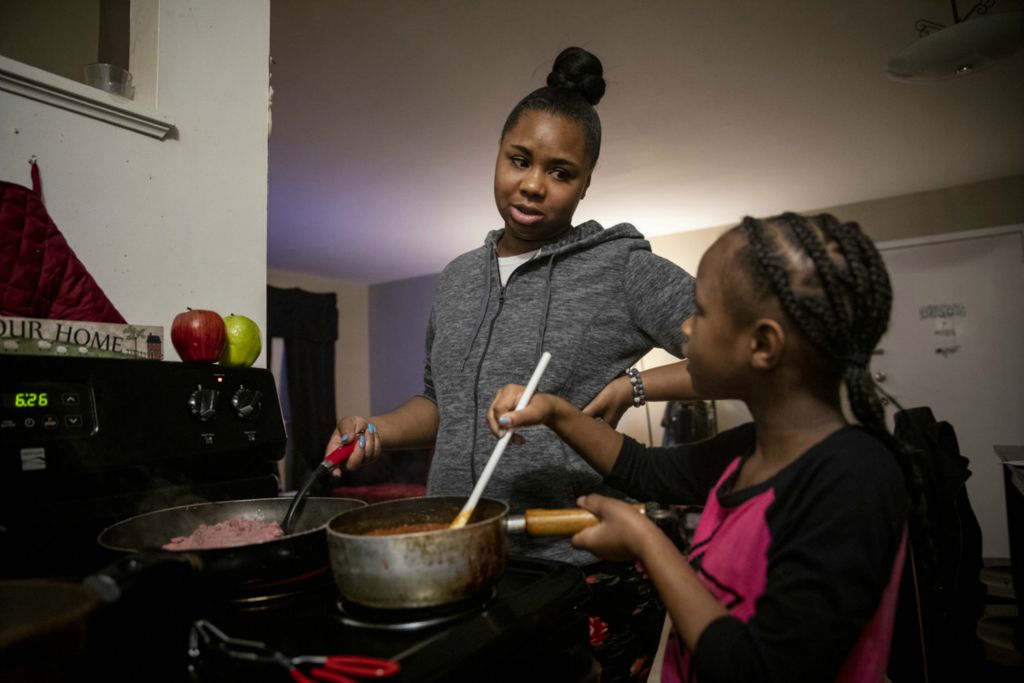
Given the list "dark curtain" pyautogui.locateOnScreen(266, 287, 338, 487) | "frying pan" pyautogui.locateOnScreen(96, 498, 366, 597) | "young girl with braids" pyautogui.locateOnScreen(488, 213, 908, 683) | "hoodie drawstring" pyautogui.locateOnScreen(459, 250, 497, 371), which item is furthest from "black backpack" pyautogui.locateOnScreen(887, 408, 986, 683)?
"dark curtain" pyautogui.locateOnScreen(266, 287, 338, 487)

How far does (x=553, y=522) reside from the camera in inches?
25.2

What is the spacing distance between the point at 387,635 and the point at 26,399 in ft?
1.69

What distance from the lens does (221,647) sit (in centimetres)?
46

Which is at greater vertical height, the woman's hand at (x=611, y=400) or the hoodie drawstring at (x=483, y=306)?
the hoodie drawstring at (x=483, y=306)

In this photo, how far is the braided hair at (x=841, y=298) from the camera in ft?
1.96

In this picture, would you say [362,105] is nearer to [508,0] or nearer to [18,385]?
[508,0]

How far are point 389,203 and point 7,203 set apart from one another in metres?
3.70

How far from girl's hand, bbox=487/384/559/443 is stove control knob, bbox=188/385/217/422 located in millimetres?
403

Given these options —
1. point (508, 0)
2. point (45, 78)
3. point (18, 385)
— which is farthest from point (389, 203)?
point (18, 385)

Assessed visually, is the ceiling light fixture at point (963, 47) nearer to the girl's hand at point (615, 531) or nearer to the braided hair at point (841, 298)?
the braided hair at point (841, 298)

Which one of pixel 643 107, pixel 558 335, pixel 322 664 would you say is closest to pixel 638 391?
pixel 558 335

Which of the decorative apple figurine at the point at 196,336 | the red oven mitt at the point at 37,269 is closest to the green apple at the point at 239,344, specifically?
the decorative apple figurine at the point at 196,336

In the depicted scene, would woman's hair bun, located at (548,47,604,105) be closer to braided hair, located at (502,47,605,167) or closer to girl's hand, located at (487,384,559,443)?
braided hair, located at (502,47,605,167)

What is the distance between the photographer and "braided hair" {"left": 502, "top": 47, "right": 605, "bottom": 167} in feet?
3.38
